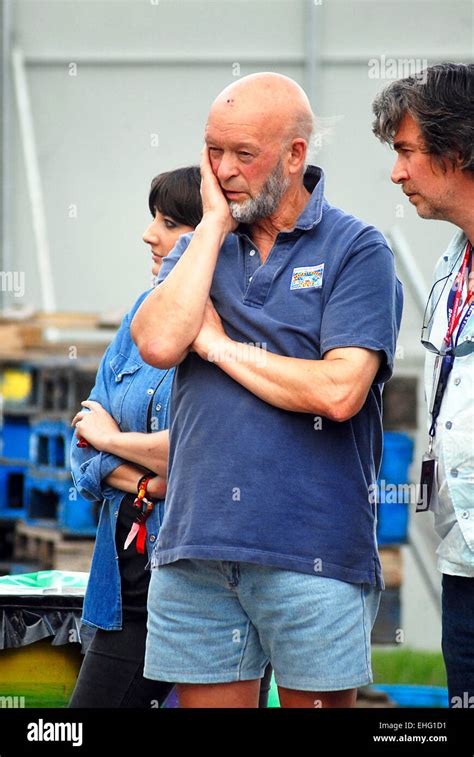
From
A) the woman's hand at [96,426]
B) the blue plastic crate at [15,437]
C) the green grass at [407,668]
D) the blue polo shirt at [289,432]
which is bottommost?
the green grass at [407,668]

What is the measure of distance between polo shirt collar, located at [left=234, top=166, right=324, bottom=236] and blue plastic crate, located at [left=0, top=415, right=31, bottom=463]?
4.18 m

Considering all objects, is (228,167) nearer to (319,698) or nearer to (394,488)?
(319,698)

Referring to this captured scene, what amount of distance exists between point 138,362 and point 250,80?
0.78m

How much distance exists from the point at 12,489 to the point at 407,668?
7.96 feet

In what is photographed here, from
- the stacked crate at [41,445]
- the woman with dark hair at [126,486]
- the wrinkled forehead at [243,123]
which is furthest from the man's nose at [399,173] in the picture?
the stacked crate at [41,445]

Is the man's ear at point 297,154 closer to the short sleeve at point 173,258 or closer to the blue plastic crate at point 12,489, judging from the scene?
the short sleeve at point 173,258

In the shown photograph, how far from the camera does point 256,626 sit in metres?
2.24

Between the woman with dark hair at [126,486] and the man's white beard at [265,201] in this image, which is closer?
the man's white beard at [265,201]

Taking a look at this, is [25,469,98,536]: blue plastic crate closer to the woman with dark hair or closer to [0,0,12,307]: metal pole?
[0,0,12,307]: metal pole

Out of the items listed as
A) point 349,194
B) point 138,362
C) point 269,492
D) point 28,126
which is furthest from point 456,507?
point 28,126

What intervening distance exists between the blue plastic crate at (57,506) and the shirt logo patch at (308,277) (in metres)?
3.27

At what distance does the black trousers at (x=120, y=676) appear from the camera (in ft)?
8.54

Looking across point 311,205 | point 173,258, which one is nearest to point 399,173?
point 311,205

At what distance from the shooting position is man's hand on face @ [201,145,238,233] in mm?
2367
